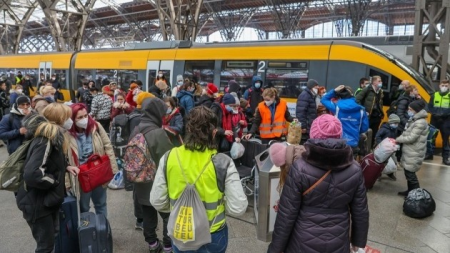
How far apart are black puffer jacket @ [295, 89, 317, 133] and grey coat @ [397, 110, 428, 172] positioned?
129cm

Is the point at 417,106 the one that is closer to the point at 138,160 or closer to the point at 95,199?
the point at 138,160

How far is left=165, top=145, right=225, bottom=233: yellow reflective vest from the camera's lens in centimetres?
205

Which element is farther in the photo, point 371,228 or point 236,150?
point 236,150

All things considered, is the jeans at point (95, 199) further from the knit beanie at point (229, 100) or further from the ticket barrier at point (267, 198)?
the knit beanie at point (229, 100)

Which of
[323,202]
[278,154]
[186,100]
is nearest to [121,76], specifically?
[186,100]

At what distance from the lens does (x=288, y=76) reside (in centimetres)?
864

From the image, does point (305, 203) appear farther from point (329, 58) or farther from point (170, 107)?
point (329, 58)

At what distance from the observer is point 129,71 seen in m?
12.3

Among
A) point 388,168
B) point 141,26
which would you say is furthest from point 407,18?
point 388,168

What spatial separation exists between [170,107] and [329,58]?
16.5 ft

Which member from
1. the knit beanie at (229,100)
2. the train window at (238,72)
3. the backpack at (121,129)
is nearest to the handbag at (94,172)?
the backpack at (121,129)

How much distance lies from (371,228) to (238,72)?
20.6 ft

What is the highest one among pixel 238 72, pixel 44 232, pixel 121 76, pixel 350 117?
pixel 238 72

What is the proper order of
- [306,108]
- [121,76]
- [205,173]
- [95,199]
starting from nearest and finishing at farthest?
1. [205,173]
2. [95,199]
3. [306,108]
4. [121,76]
